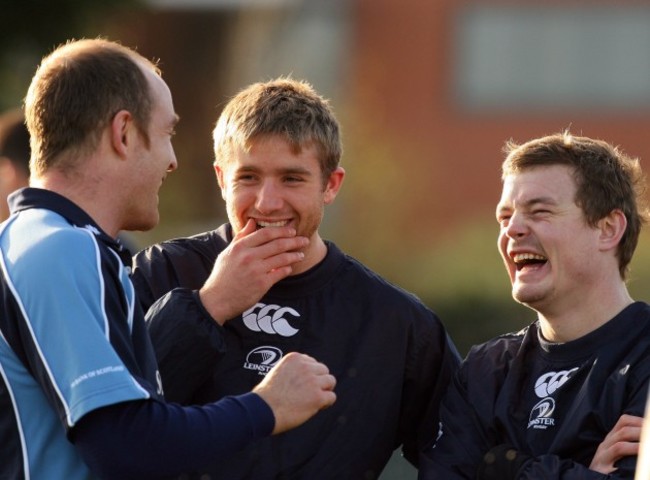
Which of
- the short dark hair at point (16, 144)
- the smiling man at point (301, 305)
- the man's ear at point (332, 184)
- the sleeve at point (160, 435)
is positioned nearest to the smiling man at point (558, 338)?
the smiling man at point (301, 305)

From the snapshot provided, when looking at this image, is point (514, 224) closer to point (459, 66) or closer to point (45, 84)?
point (45, 84)

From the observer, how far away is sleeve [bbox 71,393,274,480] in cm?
350

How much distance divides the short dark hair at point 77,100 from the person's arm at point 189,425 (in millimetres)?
778

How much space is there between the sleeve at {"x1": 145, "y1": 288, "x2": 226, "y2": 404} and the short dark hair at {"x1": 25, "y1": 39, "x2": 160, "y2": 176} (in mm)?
731

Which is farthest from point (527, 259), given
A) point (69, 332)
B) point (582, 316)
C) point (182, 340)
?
point (69, 332)

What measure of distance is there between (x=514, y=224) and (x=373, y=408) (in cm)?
81

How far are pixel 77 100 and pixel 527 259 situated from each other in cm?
173

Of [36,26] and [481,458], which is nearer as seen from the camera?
[481,458]

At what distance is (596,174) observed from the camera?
4.73 meters

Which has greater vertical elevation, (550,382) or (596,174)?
(596,174)

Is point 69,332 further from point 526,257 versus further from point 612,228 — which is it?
point 612,228

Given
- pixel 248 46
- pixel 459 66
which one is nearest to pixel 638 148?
pixel 459 66

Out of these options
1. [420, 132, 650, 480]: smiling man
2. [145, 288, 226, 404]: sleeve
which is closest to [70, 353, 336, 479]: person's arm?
[145, 288, 226, 404]: sleeve

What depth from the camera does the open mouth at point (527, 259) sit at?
15.4 ft
